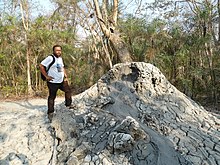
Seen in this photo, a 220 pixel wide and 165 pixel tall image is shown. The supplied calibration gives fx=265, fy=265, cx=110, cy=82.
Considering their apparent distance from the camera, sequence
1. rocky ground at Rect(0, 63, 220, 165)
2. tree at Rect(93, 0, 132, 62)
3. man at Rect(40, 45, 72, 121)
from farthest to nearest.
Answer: tree at Rect(93, 0, 132, 62) < man at Rect(40, 45, 72, 121) < rocky ground at Rect(0, 63, 220, 165)

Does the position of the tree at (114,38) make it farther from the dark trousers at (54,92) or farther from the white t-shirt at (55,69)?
the white t-shirt at (55,69)

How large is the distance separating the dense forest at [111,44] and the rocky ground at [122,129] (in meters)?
2.24

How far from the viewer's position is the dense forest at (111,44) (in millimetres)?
7402

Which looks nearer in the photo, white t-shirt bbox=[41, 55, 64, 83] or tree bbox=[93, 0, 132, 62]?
white t-shirt bbox=[41, 55, 64, 83]

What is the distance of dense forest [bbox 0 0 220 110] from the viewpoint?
740 centimetres

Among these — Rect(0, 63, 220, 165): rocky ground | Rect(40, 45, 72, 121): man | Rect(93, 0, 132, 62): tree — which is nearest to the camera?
Rect(0, 63, 220, 165): rocky ground

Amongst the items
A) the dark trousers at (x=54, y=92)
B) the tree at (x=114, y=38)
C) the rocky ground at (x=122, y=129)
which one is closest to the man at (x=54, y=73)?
the dark trousers at (x=54, y=92)

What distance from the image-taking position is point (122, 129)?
275 cm

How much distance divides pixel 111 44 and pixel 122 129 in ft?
15.3

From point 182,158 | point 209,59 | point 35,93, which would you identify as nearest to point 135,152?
point 182,158

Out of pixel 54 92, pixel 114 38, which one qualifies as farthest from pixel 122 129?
pixel 114 38

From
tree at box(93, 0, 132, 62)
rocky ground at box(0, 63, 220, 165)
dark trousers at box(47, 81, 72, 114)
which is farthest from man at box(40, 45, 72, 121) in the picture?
tree at box(93, 0, 132, 62)

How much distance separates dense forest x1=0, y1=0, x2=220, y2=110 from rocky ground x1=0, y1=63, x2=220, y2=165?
2241 mm

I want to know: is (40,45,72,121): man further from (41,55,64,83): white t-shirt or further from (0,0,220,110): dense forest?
(0,0,220,110): dense forest
